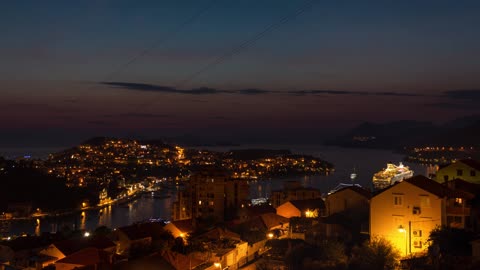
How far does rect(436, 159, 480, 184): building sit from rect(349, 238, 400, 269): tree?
7.97 ft

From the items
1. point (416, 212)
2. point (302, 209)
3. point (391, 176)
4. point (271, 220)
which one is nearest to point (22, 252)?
point (271, 220)

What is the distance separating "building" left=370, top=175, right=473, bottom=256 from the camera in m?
5.42

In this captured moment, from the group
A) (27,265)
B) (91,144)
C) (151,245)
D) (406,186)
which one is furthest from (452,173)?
(91,144)

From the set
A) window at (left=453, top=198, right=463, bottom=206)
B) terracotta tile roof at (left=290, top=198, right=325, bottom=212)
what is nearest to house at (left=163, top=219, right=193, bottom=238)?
terracotta tile roof at (left=290, top=198, right=325, bottom=212)

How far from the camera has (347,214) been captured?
25.5 feet

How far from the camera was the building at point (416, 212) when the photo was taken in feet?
17.8

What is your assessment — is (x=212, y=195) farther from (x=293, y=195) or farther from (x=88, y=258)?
(x=88, y=258)

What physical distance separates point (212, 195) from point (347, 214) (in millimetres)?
5262

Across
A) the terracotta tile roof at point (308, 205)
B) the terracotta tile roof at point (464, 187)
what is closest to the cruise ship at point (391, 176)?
the terracotta tile roof at point (308, 205)

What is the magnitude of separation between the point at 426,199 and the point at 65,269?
4.26 m

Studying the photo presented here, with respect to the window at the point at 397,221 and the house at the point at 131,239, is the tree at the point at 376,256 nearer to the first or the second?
the window at the point at 397,221

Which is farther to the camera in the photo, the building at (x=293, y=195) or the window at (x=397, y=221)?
the building at (x=293, y=195)

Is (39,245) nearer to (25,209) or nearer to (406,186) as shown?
(406,186)

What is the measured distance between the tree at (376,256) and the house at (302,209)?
12.3 feet
